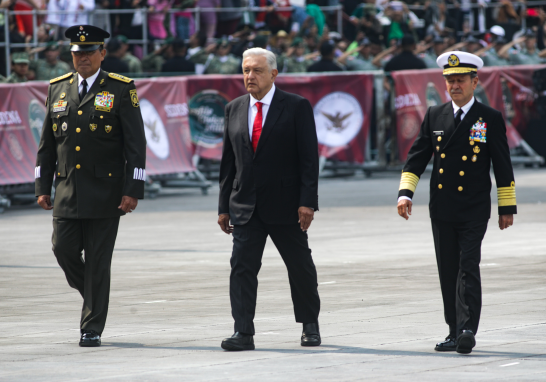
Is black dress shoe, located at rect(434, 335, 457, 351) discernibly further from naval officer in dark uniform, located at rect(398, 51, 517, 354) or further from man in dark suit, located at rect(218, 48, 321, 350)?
man in dark suit, located at rect(218, 48, 321, 350)

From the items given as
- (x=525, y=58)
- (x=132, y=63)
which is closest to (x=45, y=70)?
(x=132, y=63)

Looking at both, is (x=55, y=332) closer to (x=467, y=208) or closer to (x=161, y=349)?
(x=161, y=349)

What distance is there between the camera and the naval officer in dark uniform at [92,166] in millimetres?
7094

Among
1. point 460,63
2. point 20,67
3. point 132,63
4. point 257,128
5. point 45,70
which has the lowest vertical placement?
point 132,63

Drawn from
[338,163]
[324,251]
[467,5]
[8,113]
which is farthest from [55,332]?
[467,5]

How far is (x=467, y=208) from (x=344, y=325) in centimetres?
140

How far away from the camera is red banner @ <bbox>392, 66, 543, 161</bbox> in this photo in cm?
2003

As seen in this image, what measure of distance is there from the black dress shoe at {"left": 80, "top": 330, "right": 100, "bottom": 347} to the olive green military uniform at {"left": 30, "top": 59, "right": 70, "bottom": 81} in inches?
457

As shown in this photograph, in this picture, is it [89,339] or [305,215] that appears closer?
[305,215]


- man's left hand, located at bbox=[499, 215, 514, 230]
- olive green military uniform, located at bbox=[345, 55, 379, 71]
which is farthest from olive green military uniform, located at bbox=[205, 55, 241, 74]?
man's left hand, located at bbox=[499, 215, 514, 230]

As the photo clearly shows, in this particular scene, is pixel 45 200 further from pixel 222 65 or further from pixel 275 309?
pixel 222 65

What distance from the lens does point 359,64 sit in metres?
21.9

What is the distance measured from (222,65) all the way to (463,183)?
14.3 m

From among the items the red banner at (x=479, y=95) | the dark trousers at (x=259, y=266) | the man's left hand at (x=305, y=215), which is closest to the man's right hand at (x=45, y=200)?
the dark trousers at (x=259, y=266)
